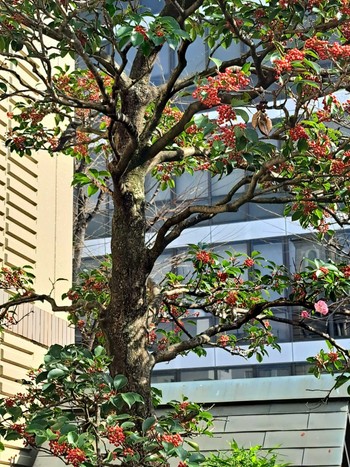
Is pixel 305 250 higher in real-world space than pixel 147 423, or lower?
higher

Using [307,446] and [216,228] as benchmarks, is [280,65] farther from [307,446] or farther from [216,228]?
[216,228]

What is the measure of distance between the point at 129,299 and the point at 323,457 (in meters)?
3.92

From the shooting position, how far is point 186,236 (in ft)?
57.4

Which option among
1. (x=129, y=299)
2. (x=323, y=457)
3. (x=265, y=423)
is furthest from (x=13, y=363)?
(x=129, y=299)

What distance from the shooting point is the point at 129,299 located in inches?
235

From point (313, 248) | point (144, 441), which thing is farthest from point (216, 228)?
point (144, 441)

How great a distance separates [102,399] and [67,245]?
6148 mm

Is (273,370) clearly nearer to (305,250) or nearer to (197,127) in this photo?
(305,250)

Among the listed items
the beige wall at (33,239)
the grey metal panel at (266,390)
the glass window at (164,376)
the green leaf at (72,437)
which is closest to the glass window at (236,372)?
the glass window at (164,376)

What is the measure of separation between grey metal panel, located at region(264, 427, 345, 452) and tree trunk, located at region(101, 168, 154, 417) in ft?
12.4

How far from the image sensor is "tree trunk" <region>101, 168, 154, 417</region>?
19.3 ft

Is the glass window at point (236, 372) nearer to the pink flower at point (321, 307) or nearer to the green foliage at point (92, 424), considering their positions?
the pink flower at point (321, 307)

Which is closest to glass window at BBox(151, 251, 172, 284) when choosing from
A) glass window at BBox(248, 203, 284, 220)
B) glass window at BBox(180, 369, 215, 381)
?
glass window at BBox(248, 203, 284, 220)

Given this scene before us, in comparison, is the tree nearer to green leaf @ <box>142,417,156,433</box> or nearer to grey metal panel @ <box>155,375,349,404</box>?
green leaf @ <box>142,417,156,433</box>
